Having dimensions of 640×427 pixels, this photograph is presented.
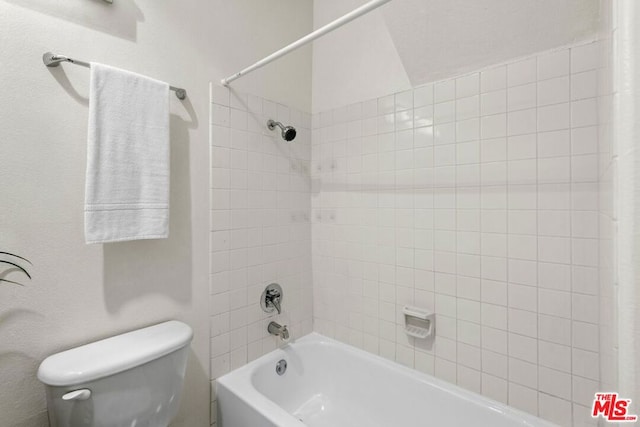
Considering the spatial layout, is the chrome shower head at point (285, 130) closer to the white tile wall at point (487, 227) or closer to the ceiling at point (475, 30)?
the white tile wall at point (487, 227)

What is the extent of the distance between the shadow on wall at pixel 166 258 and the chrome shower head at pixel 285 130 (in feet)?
1.49

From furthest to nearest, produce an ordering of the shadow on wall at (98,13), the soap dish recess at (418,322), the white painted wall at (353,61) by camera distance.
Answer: the white painted wall at (353,61), the soap dish recess at (418,322), the shadow on wall at (98,13)

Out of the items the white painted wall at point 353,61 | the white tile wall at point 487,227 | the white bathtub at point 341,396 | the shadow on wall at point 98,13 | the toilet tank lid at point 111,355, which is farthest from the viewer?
the white painted wall at point 353,61

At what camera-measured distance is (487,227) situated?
132 centimetres

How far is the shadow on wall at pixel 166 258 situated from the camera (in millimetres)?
1144

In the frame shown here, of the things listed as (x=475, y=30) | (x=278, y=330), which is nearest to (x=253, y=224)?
(x=278, y=330)

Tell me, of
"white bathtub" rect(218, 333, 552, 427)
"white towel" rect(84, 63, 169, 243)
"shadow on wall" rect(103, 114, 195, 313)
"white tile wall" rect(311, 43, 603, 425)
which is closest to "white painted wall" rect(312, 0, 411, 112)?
"white tile wall" rect(311, 43, 603, 425)

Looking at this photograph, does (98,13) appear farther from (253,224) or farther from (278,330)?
(278,330)

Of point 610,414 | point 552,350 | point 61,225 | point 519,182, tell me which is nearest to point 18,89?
point 61,225

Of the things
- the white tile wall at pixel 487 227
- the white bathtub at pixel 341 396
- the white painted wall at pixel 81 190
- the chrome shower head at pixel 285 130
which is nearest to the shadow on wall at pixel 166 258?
the white painted wall at pixel 81 190

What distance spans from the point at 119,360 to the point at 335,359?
1.18 m

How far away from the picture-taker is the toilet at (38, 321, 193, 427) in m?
0.89

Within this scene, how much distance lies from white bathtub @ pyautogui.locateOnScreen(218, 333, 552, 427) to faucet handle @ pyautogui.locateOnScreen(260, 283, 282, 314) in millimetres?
257

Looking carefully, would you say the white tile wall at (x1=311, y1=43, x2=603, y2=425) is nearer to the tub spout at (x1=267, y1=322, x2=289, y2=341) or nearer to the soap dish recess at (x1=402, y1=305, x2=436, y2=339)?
the soap dish recess at (x1=402, y1=305, x2=436, y2=339)
